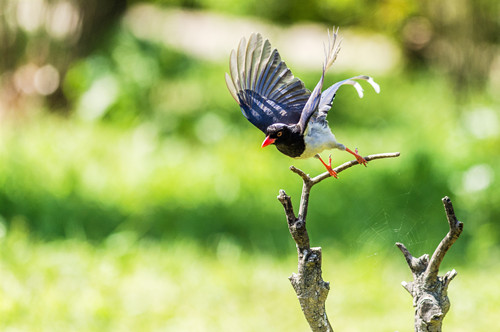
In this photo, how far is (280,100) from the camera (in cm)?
112

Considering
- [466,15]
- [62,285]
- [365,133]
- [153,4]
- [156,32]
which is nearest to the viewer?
[62,285]

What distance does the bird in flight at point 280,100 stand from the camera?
1022 millimetres

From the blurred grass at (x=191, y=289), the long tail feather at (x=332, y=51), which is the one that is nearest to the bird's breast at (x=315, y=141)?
the long tail feather at (x=332, y=51)

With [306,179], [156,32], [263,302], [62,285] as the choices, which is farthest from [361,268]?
[156,32]

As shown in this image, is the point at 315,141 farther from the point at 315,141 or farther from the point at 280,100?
the point at 280,100

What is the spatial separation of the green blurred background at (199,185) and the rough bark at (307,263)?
25cm

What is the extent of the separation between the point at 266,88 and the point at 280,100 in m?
0.03

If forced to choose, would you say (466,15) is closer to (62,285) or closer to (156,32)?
(156,32)

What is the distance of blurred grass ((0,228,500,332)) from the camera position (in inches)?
117

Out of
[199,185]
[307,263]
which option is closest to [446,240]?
[307,263]

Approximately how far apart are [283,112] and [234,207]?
2.97 meters

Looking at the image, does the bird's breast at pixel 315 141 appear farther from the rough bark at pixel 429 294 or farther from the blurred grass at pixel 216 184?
the blurred grass at pixel 216 184

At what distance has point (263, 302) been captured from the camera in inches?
126

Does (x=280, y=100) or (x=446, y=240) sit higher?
(x=280, y=100)
